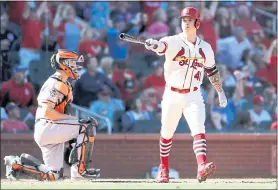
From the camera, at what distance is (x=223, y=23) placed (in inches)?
638

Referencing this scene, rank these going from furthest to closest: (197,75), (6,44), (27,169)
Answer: (6,44) < (197,75) < (27,169)

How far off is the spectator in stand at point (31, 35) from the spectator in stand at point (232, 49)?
3192 mm

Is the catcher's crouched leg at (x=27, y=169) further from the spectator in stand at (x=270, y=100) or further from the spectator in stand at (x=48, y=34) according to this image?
the spectator in stand at (x=270, y=100)

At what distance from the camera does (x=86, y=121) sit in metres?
10.3

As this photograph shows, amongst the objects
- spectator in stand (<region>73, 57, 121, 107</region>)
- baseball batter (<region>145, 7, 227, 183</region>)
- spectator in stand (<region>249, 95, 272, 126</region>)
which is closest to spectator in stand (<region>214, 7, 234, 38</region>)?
spectator in stand (<region>249, 95, 272, 126</region>)

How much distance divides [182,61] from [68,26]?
18.6 feet

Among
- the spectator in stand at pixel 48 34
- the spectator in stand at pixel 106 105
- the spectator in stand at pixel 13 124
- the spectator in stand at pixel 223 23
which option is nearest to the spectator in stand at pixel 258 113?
the spectator in stand at pixel 223 23

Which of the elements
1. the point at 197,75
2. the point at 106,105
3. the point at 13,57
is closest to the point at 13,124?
the point at 13,57

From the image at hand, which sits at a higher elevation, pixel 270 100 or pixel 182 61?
pixel 270 100

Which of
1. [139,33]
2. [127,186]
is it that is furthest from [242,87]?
[127,186]

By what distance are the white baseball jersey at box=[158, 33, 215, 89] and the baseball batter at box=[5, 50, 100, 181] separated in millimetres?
1101

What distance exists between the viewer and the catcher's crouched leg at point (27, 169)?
33.4ft

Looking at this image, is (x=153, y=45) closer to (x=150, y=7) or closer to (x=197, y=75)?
(x=197, y=75)

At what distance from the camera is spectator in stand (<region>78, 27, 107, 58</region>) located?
15.7 m
